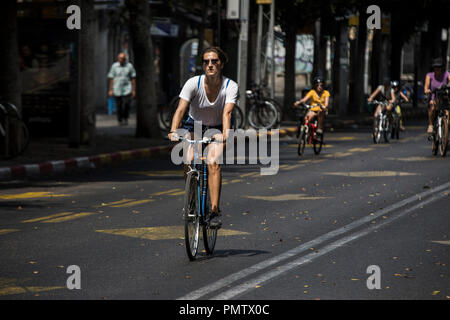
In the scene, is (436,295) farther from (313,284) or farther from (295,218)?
(295,218)

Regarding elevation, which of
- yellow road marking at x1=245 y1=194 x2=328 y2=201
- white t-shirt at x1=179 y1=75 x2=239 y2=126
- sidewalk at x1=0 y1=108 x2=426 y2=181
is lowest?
yellow road marking at x1=245 y1=194 x2=328 y2=201

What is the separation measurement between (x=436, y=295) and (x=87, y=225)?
14.8ft

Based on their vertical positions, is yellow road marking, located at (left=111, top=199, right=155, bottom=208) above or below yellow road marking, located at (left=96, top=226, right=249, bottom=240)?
below

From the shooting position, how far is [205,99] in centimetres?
883

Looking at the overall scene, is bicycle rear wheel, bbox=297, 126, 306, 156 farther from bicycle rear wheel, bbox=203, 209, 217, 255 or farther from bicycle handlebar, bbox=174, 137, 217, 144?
bicycle handlebar, bbox=174, 137, 217, 144

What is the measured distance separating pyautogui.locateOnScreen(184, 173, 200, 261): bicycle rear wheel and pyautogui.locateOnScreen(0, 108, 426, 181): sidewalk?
3.85 m

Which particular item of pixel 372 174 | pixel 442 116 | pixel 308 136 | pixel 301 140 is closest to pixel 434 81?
pixel 442 116

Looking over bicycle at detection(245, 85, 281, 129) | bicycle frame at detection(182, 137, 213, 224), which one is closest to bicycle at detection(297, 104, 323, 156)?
bicycle at detection(245, 85, 281, 129)

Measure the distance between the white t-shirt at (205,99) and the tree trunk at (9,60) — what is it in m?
8.62

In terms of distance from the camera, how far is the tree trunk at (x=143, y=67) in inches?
829

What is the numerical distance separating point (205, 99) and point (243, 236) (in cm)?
173

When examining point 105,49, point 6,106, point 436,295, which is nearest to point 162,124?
point 6,106

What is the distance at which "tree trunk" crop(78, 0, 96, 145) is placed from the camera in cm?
1916

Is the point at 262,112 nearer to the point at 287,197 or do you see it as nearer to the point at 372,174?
the point at 372,174
